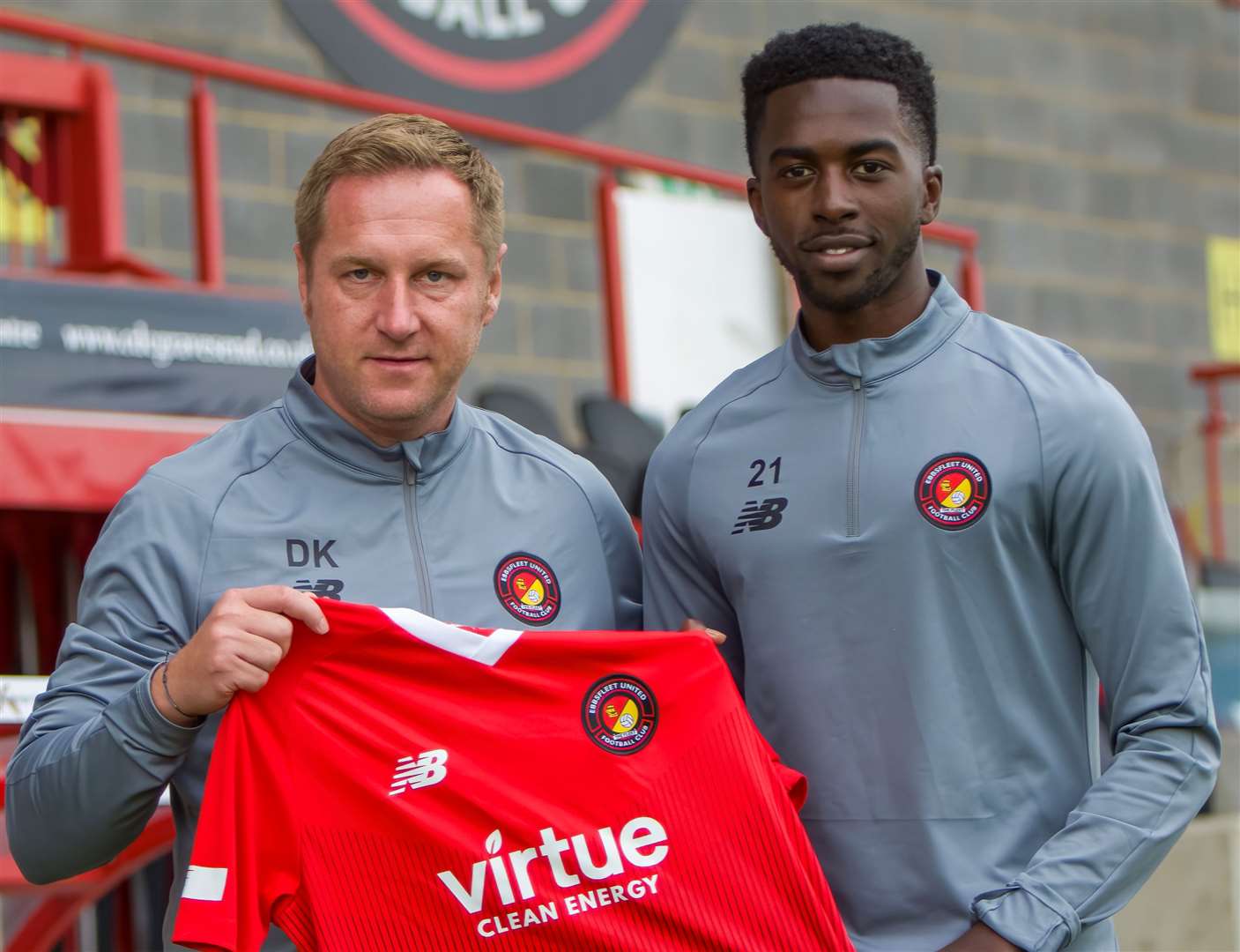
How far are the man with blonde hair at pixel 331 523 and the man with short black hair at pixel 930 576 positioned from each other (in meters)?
0.31

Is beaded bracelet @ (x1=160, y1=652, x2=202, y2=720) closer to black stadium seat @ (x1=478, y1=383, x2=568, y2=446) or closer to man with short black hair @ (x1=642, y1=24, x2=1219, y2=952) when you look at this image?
man with short black hair @ (x1=642, y1=24, x2=1219, y2=952)

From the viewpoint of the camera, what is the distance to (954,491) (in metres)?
2.19

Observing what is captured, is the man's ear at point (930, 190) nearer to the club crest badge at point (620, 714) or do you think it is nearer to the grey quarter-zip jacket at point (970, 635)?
the grey quarter-zip jacket at point (970, 635)

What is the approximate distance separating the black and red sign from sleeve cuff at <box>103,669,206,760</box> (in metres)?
4.68

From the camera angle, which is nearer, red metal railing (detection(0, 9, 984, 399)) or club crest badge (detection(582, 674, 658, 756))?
club crest badge (detection(582, 674, 658, 756))

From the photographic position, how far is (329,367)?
234cm

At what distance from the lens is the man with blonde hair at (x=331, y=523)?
83.7 inches

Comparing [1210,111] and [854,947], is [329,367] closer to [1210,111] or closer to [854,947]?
[854,947]

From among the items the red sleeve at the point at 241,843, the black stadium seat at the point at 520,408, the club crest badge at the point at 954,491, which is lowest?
the red sleeve at the point at 241,843

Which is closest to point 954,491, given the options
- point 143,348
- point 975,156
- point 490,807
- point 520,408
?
point 490,807

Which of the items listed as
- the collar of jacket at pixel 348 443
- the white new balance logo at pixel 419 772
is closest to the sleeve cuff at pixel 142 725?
the white new balance logo at pixel 419 772

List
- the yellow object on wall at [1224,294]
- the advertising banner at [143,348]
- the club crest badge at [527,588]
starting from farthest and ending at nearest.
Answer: the yellow object on wall at [1224,294], the advertising banner at [143,348], the club crest badge at [527,588]

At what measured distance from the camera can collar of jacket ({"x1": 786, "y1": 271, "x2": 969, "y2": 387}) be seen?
2293 millimetres

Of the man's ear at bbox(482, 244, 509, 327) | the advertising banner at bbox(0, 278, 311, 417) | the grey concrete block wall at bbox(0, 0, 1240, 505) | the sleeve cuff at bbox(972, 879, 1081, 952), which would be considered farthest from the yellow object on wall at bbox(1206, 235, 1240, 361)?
the sleeve cuff at bbox(972, 879, 1081, 952)
